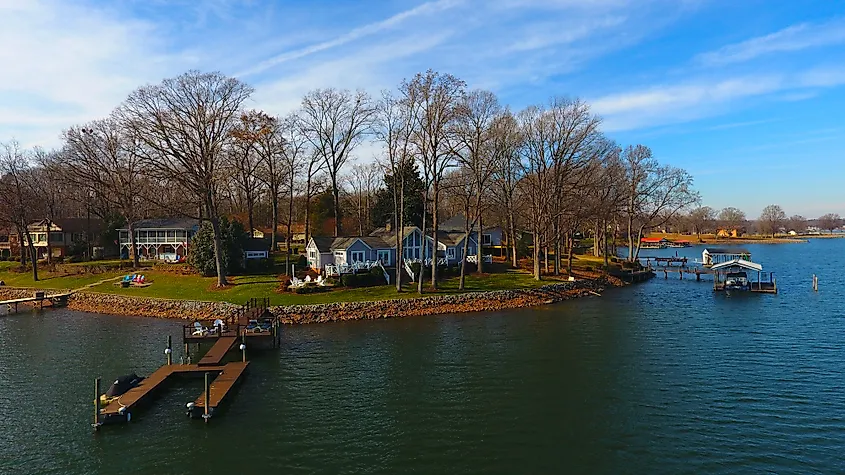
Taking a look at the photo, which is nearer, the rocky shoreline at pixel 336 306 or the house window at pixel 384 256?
the rocky shoreline at pixel 336 306

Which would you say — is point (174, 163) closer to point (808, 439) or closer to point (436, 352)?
point (436, 352)

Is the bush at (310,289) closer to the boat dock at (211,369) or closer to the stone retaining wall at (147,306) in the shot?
the boat dock at (211,369)

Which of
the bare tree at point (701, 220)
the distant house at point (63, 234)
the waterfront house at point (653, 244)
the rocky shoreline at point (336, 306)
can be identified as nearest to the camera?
the rocky shoreline at point (336, 306)

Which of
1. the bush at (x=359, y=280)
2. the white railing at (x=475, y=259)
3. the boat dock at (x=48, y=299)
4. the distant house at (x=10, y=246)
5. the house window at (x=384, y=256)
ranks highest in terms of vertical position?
the distant house at (x=10, y=246)

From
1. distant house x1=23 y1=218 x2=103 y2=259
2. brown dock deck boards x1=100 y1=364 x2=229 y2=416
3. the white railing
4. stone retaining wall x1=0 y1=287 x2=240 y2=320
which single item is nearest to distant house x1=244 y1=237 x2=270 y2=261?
stone retaining wall x1=0 y1=287 x2=240 y2=320

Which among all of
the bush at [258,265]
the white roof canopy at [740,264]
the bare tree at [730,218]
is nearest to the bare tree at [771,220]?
the bare tree at [730,218]

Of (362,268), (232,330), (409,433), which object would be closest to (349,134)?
(362,268)

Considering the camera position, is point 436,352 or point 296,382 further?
point 436,352
